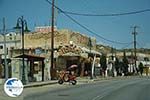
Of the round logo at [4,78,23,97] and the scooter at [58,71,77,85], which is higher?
the round logo at [4,78,23,97]

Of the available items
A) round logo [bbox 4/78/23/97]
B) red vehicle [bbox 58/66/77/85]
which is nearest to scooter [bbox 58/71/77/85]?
red vehicle [bbox 58/66/77/85]

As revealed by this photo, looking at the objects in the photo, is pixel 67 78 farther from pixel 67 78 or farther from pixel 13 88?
pixel 13 88

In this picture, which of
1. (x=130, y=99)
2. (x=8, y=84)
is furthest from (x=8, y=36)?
(x=8, y=84)

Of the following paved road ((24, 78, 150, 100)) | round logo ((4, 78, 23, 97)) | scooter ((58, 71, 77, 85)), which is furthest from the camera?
scooter ((58, 71, 77, 85))

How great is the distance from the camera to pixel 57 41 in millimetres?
69625

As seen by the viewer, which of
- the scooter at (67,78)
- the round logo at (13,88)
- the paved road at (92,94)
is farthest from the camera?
the scooter at (67,78)

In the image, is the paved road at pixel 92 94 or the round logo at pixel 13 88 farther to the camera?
the paved road at pixel 92 94

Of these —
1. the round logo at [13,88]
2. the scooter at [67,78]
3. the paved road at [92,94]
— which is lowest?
the paved road at [92,94]

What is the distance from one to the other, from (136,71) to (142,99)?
8528cm

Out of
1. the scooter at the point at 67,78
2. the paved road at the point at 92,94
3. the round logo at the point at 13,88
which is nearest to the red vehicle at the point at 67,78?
the scooter at the point at 67,78

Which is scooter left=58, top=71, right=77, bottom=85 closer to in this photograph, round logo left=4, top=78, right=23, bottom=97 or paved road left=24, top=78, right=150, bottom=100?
paved road left=24, top=78, right=150, bottom=100

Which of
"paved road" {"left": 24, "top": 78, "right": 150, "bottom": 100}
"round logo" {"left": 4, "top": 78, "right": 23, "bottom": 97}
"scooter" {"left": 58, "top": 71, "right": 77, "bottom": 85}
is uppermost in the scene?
"round logo" {"left": 4, "top": 78, "right": 23, "bottom": 97}

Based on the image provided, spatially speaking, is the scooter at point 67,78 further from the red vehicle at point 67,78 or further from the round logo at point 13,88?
the round logo at point 13,88

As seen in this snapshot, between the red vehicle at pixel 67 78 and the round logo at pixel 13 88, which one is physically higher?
Result: the round logo at pixel 13 88
